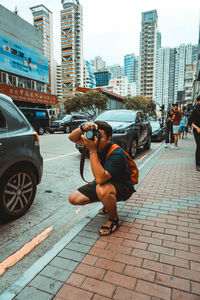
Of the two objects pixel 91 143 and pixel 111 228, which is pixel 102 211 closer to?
pixel 111 228

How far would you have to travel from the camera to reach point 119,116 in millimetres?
8039

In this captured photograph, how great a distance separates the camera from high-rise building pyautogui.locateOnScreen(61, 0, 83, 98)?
146 m

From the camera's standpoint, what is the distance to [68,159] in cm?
746

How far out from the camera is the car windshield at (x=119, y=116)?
25.8 ft

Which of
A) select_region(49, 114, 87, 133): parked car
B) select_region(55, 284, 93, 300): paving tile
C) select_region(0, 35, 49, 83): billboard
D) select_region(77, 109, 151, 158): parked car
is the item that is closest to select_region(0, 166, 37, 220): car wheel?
select_region(55, 284, 93, 300): paving tile

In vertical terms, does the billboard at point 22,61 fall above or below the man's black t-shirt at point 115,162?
above

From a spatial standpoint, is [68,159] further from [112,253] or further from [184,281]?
[184,281]

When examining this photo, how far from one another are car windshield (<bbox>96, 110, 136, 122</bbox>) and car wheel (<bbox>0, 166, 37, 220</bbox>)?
5061 millimetres

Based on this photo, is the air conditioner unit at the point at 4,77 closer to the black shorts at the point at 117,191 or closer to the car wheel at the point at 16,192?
the car wheel at the point at 16,192

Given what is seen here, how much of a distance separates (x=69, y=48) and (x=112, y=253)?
162810 millimetres

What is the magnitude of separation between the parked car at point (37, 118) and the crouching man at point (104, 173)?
18534 mm

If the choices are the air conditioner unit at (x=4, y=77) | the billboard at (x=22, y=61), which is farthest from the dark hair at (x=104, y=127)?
the air conditioner unit at (x=4, y=77)

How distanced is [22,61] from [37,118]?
20.1m

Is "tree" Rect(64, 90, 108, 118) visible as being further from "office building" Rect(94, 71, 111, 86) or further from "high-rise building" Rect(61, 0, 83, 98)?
"high-rise building" Rect(61, 0, 83, 98)
